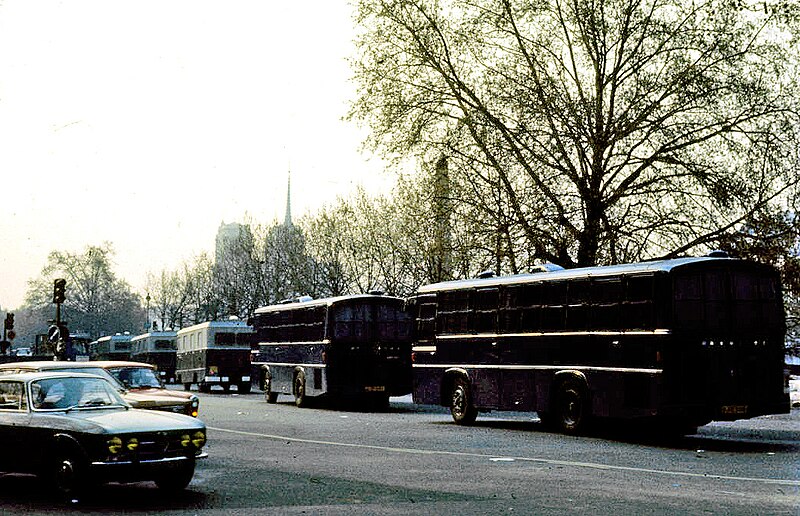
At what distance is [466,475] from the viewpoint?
15562 millimetres

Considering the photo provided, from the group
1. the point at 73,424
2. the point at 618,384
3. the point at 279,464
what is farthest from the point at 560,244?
the point at 73,424

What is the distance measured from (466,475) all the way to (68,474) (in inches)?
198

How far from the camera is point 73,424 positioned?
12914mm

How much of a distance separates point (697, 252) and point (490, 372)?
39.0ft

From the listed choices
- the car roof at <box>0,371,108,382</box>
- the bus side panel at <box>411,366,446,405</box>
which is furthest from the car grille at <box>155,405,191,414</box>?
the bus side panel at <box>411,366,446,405</box>

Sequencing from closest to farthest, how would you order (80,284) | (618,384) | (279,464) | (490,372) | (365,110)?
1. (279,464)
2. (618,384)
3. (490,372)
4. (365,110)
5. (80,284)

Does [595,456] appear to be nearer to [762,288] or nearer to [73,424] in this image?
[762,288]

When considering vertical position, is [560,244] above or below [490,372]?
above

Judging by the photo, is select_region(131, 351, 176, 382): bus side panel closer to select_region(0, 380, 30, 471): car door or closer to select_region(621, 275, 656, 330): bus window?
select_region(621, 275, 656, 330): bus window

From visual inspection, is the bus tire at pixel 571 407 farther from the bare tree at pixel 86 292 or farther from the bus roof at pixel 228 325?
the bare tree at pixel 86 292

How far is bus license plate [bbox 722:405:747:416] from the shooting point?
20.5 m

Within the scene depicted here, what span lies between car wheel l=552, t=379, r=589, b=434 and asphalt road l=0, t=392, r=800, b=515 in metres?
0.31

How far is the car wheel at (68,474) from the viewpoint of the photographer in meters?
12.6

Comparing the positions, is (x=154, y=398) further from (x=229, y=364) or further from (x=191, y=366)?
(x=191, y=366)
